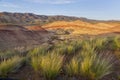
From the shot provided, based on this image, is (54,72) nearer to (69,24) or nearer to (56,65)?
(56,65)

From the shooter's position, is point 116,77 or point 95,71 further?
point 116,77

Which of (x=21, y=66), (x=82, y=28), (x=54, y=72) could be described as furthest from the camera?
(x=82, y=28)

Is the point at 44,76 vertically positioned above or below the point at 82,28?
above

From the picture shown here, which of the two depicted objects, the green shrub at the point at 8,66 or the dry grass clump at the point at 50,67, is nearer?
the dry grass clump at the point at 50,67

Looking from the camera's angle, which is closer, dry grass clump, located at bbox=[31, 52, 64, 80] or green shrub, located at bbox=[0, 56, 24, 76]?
dry grass clump, located at bbox=[31, 52, 64, 80]

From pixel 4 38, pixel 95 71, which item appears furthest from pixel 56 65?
pixel 4 38

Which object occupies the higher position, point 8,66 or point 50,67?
point 50,67

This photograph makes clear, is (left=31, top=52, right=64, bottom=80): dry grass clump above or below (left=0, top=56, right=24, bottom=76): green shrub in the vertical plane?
above

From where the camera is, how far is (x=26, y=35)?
134ft

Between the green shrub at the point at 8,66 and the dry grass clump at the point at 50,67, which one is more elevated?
the dry grass clump at the point at 50,67

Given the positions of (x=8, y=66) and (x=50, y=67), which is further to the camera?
(x=8, y=66)

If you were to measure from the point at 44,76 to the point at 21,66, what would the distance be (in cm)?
188

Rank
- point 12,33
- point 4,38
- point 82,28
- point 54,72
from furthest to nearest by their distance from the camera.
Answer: point 82,28 < point 12,33 < point 4,38 < point 54,72

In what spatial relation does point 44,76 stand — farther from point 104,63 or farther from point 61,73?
point 104,63
